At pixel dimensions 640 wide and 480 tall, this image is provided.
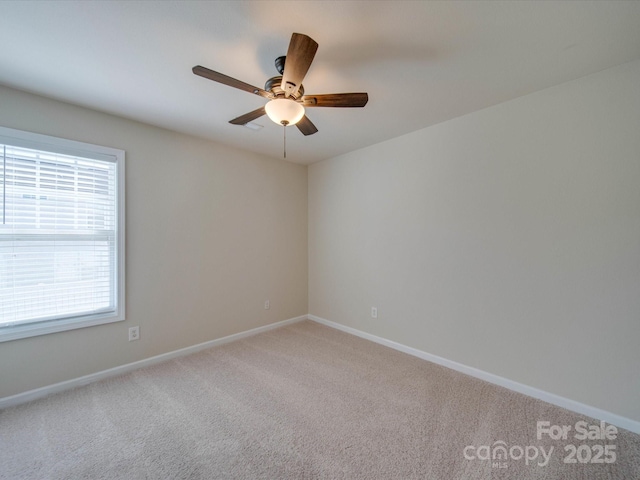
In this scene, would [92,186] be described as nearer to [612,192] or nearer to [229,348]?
[229,348]

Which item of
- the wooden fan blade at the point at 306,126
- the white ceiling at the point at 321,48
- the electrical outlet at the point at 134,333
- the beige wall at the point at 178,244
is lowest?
the electrical outlet at the point at 134,333

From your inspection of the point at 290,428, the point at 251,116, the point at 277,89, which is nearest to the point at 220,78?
the point at 277,89

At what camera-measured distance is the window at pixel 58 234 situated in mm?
2035

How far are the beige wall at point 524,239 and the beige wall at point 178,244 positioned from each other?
132 cm

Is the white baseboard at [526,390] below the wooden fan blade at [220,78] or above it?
below

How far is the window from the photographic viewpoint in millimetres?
2035

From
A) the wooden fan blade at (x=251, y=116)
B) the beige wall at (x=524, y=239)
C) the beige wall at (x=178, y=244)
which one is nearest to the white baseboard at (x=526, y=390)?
the beige wall at (x=524, y=239)

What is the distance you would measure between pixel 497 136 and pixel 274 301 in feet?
10.3

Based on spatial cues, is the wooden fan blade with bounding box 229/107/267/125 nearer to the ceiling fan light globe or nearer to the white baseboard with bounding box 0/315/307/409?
the ceiling fan light globe

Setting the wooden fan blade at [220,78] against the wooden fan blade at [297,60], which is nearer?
the wooden fan blade at [297,60]

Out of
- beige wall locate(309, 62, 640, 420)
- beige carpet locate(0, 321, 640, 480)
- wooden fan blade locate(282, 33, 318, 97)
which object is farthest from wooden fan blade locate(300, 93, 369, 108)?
beige carpet locate(0, 321, 640, 480)

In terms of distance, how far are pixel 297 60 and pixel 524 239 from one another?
217 centimetres

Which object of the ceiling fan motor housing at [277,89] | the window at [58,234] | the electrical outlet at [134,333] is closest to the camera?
the ceiling fan motor housing at [277,89]

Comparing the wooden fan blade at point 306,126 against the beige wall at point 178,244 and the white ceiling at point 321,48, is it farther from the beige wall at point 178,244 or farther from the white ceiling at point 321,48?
the beige wall at point 178,244
